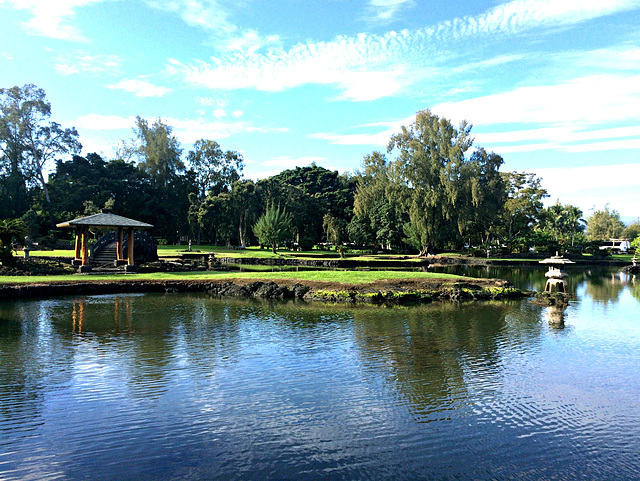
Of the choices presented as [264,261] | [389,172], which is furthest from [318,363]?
[389,172]

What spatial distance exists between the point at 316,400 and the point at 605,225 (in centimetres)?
12762

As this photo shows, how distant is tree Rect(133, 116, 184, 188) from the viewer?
7356cm

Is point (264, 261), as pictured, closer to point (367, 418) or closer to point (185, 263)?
point (185, 263)

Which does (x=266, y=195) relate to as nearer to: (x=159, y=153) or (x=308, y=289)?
(x=159, y=153)

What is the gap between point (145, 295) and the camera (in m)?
24.3

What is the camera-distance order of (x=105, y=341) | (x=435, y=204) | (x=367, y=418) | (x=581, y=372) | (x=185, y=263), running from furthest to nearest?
(x=435, y=204) → (x=185, y=263) → (x=105, y=341) → (x=581, y=372) → (x=367, y=418)

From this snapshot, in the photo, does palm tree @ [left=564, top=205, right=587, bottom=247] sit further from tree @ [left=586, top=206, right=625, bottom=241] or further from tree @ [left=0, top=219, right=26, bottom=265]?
tree @ [left=0, top=219, right=26, bottom=265]

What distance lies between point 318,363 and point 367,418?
11.6 feet

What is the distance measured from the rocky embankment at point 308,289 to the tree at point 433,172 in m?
31.7

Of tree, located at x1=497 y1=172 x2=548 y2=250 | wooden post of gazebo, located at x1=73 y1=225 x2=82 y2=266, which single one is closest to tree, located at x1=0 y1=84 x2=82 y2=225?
wooden post of gazebo, located at x1=73 y1=225 x2=82 y2=266

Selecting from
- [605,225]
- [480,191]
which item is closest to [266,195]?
[480,191]

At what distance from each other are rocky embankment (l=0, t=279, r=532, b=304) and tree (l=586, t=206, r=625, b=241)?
340ft

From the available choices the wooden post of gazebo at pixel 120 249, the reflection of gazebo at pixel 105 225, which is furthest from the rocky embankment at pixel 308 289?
the wooden post of gazebo at pixel 120 249

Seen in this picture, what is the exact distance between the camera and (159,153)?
241ft
